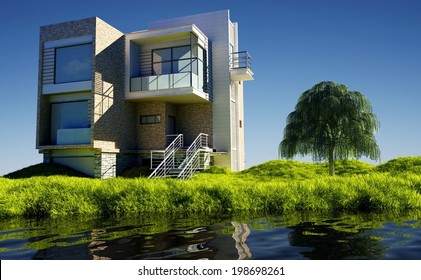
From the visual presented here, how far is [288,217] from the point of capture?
785 cm

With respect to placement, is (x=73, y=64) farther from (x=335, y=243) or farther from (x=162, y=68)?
(x=335, y=243)

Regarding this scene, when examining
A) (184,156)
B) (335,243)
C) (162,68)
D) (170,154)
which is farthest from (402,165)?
(335,243)

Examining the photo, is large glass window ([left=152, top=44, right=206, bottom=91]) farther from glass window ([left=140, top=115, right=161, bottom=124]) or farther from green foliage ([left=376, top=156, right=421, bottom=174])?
green foliage ([left=376, top=156, right=421, bottom=174])

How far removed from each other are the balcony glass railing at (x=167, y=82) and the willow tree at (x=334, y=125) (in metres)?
6.08

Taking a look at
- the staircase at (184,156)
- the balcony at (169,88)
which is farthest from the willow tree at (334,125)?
the balcony at (169,88)

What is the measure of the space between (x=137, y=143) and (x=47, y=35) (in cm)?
811

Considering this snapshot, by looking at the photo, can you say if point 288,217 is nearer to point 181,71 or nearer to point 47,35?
point 181,71

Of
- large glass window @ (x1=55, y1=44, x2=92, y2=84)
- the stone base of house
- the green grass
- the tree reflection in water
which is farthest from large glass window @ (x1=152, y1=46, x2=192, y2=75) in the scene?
the tree reflection in water

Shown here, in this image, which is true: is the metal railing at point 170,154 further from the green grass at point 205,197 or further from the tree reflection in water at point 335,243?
the tree reflection in water at point 335,243

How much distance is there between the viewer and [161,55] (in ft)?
69.1

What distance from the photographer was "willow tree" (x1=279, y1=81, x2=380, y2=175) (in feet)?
57.5

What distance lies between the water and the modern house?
9.58 meters

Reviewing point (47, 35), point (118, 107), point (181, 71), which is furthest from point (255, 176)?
point (47, 35)

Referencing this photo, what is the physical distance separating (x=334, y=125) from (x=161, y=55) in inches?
431
